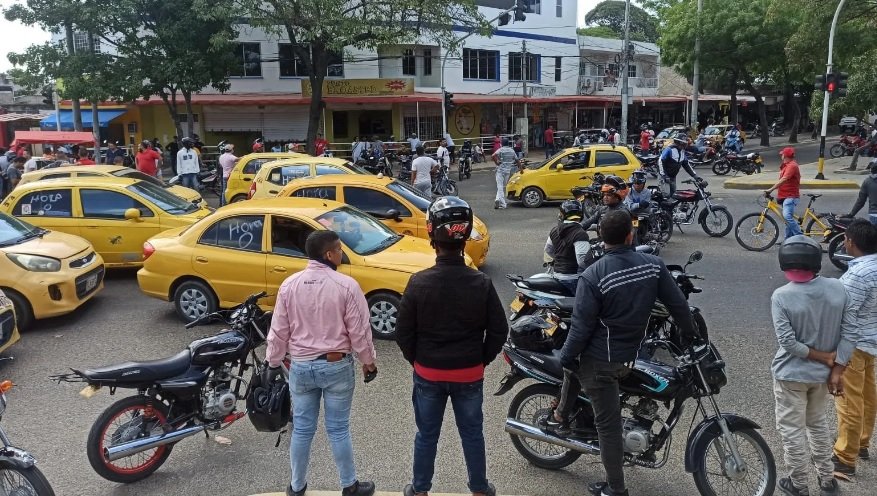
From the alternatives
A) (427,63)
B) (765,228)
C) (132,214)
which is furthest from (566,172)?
(427,63)

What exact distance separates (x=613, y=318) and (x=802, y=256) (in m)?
1.14

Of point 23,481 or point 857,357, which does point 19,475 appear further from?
point 857,357

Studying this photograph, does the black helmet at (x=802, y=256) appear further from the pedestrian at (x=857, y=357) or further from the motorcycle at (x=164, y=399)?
the motorcycle at (x=164, y=399)

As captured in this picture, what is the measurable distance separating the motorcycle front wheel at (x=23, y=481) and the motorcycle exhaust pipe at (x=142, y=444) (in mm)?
760

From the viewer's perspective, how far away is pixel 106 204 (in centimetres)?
1030

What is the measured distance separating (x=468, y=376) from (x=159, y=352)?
15.9ft

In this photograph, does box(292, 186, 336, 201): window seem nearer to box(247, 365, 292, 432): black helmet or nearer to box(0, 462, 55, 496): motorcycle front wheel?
box(247, 365, 292, 432): black helmet

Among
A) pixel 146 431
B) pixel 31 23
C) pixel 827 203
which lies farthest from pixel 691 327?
pixel 31 23

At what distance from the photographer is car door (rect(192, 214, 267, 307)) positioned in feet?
25.7

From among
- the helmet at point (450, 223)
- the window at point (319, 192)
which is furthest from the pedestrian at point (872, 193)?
the helmet at point (450, 223)

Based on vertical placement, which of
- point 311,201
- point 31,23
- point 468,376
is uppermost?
point 31,23

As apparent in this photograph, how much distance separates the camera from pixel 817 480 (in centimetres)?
441

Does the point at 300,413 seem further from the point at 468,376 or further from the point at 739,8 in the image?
the point at 739,8

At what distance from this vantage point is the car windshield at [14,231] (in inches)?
327
